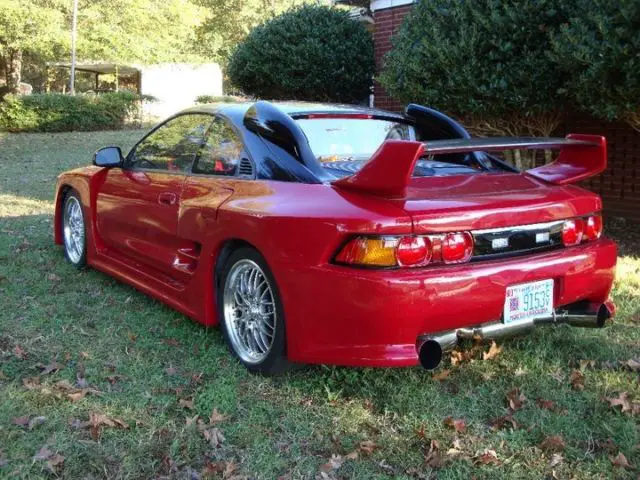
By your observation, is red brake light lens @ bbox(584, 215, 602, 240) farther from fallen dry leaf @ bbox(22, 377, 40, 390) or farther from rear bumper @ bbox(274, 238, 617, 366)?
fallen dry leaf @ bbox(22, 377, 40, 390)

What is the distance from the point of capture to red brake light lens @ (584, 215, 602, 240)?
3633 millimetres

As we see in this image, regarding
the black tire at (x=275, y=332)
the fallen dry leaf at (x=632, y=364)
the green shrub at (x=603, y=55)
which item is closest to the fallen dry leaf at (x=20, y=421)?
the black tire at (x=275, y=332)

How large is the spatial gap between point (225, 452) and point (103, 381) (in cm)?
103

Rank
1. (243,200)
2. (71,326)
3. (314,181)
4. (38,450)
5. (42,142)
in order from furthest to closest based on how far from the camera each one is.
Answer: (42,142) < (71,326) < (243,200) < (314,181) < (38,450)

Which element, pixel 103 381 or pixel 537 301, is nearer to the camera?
pixel 537 301

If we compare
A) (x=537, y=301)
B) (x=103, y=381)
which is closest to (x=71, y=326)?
(x=103, y=381)

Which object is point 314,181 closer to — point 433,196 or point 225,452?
point 433,196

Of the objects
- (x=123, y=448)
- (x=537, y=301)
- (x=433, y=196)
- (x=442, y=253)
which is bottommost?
(x=123, y=448)

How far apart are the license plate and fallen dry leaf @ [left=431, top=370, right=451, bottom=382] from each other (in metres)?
0.57

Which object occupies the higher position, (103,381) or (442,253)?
(442,253)

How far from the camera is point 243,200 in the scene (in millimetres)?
3650

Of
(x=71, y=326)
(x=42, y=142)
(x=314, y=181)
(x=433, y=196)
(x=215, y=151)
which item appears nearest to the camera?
(x=433, y=196)

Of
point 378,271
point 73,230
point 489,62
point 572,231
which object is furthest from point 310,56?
point 378,271

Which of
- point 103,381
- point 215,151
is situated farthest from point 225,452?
point 215,151
